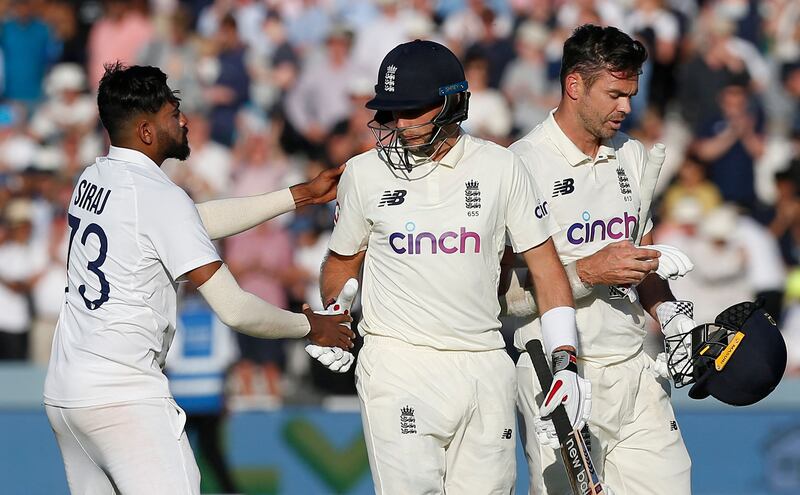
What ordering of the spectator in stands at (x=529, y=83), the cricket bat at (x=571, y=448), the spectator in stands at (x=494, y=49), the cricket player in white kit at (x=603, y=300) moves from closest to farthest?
1. the cricket bat at (x=571, y=448)
2. the cricket player in white kit at (x=603, y=300)
3. the spectator in stands at (x=529, y=83)
4. the spectator in stands at (x=494, y=49)

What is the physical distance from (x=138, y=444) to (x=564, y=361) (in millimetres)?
1628

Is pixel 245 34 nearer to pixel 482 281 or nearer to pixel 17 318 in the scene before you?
pixel 17 318

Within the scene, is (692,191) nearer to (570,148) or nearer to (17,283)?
(570,148)

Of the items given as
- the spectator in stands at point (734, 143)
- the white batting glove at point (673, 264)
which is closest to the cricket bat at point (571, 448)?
the white batting glove at point (673, 264)

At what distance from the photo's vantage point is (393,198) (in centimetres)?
519

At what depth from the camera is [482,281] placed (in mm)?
5168

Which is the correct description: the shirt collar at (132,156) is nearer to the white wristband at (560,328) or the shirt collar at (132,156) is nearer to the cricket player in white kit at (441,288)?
the cricket player in white kit at (441,288)

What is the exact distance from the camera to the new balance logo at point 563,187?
219 inches

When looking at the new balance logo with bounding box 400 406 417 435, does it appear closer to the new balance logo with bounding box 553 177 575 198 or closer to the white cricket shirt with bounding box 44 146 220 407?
the white cricket shirt with bounding box 44 146 220 407

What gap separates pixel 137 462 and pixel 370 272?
3.85 ft

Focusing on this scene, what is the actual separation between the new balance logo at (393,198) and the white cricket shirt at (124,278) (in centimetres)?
69

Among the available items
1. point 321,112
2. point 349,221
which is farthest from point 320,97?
point 349,221

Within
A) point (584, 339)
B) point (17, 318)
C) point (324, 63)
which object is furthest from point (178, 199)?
point (324, 63)

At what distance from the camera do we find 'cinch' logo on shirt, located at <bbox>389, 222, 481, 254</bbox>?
5121 millimetres
